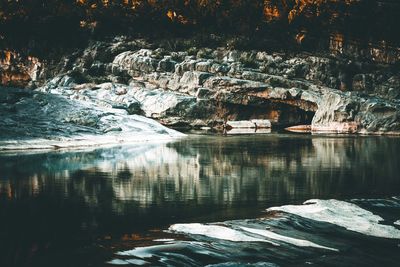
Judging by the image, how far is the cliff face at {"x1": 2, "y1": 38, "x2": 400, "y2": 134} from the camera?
45469 millimetres

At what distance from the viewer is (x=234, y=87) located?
4931 cm

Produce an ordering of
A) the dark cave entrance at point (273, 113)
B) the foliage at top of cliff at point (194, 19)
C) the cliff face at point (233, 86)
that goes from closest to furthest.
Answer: the cliff face at point (233, 86) → the dark cave entrance at point (273, 113) → the foliage at top of cliff at point (194, 19)

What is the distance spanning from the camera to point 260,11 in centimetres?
5825

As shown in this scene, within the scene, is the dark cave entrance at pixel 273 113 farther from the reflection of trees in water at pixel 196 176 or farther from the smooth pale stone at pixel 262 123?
the reflection of trees in water at pixel 196 176

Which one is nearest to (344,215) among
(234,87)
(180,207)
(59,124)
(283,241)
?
(283,241)

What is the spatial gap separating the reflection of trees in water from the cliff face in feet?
76.7

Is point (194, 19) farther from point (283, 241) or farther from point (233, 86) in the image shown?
point (283, 241)

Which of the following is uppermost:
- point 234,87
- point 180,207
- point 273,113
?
point 234,87

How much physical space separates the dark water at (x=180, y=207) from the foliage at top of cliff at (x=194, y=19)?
39.7 metres

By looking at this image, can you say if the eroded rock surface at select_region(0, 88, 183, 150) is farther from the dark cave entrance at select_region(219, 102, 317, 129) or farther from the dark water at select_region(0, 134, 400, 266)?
the dark cave entrance at select_region(219, 102, 317, 129)

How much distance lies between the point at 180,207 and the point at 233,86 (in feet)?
131

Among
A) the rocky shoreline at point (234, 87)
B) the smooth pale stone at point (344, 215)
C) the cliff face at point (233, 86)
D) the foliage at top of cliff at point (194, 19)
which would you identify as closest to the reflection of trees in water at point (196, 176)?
the smooth pale stone at point (344, 215)

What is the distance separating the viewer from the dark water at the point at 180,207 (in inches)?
267

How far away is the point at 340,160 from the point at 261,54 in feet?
117
